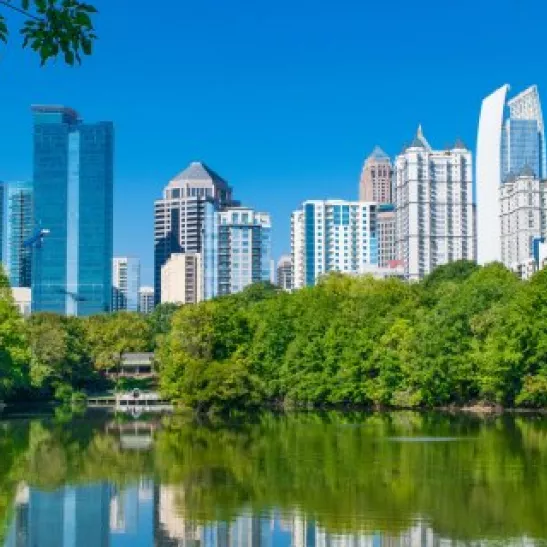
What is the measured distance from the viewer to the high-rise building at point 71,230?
627ft

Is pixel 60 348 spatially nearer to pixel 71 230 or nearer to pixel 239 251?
pixel 71 230

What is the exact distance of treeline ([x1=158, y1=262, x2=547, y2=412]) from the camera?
57.2 metres

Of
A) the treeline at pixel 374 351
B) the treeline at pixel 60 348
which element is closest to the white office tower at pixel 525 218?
the treeline at pixel 60 348

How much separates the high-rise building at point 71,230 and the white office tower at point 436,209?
5234 centimetres

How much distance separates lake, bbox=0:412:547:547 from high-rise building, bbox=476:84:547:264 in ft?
481

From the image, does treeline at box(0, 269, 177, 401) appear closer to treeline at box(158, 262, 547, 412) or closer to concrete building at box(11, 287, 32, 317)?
treeline at box(158, 262, 547, 412)

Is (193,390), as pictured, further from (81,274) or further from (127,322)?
(81,274)

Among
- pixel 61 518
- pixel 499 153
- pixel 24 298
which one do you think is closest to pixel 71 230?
pixel 24 298

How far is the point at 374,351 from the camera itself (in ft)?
215

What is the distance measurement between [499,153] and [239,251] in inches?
1926

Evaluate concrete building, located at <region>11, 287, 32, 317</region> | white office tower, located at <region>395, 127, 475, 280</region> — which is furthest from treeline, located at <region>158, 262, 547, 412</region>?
white office tower, located at <region>395, 127, 475, 280</region>

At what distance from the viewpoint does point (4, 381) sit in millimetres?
61031

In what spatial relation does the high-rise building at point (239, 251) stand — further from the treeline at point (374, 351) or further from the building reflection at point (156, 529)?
the building reflection at point (156, 529)

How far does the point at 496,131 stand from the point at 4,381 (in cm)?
14943
